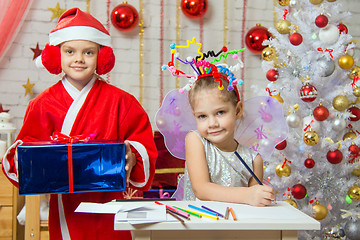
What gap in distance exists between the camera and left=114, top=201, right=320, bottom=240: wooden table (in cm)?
103

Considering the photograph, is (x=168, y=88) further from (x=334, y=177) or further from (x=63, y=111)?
(x=63, y=111)

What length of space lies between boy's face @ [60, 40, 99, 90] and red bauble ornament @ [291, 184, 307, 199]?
165 centimetres

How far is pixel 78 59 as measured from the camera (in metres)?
1.65

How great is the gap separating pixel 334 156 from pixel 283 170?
325mm

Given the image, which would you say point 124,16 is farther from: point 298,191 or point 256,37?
point 298,191

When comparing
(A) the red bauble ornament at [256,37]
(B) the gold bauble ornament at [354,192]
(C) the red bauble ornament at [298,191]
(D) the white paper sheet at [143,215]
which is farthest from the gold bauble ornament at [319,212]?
(D) the white paper sheet at [143,215]

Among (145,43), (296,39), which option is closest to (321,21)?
(296,39)

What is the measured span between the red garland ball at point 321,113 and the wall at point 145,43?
3.24 ft

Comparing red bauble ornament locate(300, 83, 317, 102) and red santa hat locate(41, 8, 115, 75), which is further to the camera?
red bauble ornament locate(300, 83, 317, 102)

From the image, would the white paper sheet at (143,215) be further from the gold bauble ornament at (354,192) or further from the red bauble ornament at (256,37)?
the red bauble ornament at (256,37)

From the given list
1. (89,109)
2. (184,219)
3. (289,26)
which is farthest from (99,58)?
(289,26)

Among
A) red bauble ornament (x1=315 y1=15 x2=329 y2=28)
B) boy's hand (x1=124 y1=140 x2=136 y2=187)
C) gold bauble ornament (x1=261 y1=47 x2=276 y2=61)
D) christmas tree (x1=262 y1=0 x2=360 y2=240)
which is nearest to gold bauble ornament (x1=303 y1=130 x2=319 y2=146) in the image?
christmas tree (x1=262 y1=0 x2=360 y2=240)

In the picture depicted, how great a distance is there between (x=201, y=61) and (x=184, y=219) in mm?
687

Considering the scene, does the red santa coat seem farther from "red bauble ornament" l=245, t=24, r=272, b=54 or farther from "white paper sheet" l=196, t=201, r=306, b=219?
"red bauble ornament" l=245, t=24, r=272, b=54
